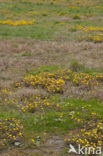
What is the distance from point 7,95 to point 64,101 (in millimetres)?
1933

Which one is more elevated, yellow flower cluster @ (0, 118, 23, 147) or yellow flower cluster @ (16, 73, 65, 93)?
yellow flower cluster @ (16, 73, 65, 93)

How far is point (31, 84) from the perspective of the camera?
27.9ft

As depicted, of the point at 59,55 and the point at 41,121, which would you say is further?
the point at 59,55

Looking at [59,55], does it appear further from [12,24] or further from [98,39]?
[12,24]

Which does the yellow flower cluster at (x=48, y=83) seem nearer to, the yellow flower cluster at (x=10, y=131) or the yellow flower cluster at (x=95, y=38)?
the yellow flower cluster at (x=10, y=131)

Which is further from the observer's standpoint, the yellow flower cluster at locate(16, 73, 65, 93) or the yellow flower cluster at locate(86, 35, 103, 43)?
the yellow flower cluster at locate(86, 35, 103, 43)

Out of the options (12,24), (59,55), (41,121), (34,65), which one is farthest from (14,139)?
(12,24)

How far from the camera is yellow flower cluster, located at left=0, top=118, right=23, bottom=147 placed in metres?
5.40

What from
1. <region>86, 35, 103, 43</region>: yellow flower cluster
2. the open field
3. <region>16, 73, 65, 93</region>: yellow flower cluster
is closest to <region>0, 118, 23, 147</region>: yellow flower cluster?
the open field

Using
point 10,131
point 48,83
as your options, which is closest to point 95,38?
point 48,83

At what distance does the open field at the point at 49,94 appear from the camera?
543 cm

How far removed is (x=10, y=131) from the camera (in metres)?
5.60

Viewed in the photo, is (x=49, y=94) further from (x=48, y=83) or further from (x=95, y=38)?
(x=95, y=38)

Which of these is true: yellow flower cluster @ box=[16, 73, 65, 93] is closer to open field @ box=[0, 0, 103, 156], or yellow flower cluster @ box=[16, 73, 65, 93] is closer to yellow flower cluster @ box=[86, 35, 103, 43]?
open field @ box=[0, 0, 103, 156]
